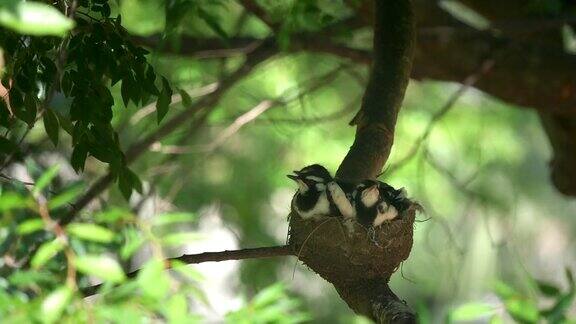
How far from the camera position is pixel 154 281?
167 centimetres

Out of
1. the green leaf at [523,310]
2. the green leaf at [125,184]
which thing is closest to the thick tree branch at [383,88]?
the green leaf at [125,184]

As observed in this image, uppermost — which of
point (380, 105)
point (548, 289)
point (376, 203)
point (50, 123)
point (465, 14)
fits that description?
point (548, 289)

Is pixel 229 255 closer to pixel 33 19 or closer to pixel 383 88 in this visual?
pixel 383 88

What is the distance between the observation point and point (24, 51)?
2.72 m

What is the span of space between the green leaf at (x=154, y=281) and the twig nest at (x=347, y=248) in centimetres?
159

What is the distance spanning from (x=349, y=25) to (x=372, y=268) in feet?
7.30

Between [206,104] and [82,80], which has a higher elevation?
[82,80]

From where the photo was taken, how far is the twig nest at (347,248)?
3.29 m

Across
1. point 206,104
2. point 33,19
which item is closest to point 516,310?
point 33,19

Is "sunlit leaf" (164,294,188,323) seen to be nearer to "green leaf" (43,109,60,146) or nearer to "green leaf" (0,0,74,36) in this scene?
"green leaf" (0,0,74,36)

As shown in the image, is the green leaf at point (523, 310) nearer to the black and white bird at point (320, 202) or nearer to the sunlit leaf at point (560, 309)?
the sunlit leaf at point (560, 309)

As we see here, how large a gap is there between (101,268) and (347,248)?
1.85 metres

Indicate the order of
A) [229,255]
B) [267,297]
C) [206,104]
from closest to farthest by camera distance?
[267,297] < [229,255] < [206,104]

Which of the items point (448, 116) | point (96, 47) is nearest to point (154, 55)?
point (96, 47)
